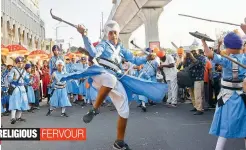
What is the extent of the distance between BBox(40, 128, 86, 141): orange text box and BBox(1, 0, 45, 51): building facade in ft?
112

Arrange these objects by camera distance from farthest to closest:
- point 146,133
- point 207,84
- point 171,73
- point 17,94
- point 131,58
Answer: point 171,73 → point 207,84 → point 17,94 → point 146,133 → point 131,58

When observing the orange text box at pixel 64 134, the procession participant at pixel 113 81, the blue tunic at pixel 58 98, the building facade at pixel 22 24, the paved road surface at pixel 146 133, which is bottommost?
the paved road surface at pixel 146 133

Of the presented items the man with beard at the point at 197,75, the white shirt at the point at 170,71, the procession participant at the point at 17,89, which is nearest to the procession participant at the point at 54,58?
the procession participant at the point at 17,89

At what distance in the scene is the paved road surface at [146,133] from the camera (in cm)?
559

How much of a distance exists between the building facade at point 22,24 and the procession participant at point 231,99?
120 feet

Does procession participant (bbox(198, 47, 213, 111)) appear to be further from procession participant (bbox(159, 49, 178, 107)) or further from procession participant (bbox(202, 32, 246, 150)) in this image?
procession participant (bbox(202, 32, 246, 150))

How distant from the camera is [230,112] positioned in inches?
170

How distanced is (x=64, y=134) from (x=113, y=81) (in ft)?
4.43

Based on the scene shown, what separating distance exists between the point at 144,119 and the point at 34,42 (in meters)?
61.8

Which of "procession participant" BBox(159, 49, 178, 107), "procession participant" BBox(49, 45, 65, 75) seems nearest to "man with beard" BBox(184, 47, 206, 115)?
"procession participant" BBox(159, 49, 178, 107)

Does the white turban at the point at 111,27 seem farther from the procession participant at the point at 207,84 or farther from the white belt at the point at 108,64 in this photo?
the procession participant at the point at 207,84

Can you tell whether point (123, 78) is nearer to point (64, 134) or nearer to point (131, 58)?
point (131, 58)

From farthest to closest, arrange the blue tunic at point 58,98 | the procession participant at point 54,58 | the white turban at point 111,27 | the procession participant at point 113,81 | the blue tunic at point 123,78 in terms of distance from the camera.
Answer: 1. the procession participant at point 54,58
2. the blue tunic at point 58,98
3. the white turban at point 111,27
4. the blue tunic at point 123,78
5. the procession participant at point 113,81

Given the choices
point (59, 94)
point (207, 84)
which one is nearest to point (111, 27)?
point (59, 94)
